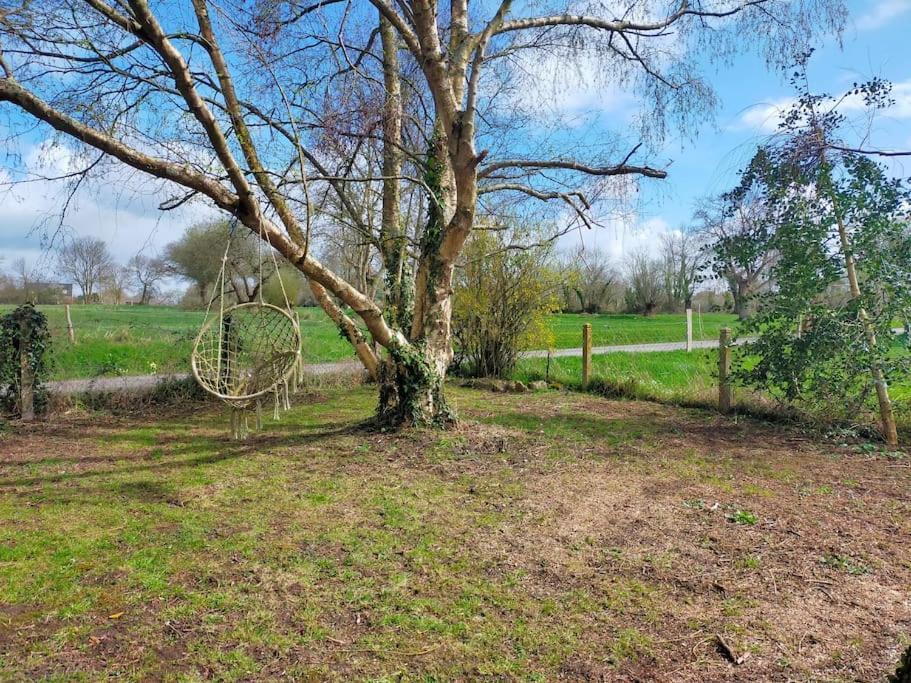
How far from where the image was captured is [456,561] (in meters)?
3.24

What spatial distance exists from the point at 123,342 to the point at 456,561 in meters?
8.32

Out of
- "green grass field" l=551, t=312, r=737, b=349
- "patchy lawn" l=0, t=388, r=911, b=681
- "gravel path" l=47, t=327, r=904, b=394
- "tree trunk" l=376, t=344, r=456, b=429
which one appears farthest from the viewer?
"green grass field" l=551, t=312, r=737, b=349

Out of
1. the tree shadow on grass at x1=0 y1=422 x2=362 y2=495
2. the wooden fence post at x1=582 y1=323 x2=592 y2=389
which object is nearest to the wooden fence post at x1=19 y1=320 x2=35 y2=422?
the tree shadow on grass at x1=0 y1=422 x2=362 y2=495

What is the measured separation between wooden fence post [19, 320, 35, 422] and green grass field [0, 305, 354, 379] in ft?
1.04

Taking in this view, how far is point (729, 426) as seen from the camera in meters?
6.89

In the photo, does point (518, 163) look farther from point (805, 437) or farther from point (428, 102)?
point (805, 437)

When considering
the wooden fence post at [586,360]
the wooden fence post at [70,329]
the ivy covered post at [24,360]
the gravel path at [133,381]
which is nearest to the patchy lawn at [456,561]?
the ivy covered post at [24,360]

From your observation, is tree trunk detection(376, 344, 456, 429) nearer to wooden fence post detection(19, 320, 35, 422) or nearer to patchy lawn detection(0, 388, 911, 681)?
patchy lawn detection(0, 388, 911, 681)

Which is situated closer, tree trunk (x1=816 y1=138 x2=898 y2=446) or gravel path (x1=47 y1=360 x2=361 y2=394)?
tree trunk (x1=816 y1=138 x2=898 y2=446)

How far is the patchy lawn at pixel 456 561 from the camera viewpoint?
7.72ft

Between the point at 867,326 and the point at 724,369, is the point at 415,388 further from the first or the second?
the point at 867,326

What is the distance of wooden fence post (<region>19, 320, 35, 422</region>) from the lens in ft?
24.3

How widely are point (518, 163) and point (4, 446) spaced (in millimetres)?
6213

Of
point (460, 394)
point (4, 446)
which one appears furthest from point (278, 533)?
point (460, 394)
